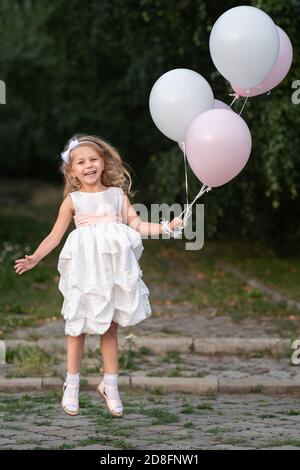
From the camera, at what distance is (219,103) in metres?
6.37

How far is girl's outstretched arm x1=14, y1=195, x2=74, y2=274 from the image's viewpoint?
5.88 meters

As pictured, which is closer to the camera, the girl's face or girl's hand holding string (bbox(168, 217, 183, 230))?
girl's hand holding string (bbox(168, 217, 183, 230))

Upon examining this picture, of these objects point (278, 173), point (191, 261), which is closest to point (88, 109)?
point (191, 261)

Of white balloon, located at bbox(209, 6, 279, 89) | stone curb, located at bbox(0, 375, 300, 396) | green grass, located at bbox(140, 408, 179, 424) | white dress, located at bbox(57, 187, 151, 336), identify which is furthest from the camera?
stone curb, located at bbox(0, 375, 300, 396)

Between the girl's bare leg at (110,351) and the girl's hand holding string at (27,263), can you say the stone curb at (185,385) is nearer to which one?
the girl's bare leg at (110,351)

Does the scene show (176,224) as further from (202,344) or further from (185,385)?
(202,344)

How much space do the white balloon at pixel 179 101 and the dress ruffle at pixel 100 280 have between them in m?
0.76

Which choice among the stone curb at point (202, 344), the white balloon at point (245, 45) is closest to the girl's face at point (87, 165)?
the white balloon at point (245, 45)

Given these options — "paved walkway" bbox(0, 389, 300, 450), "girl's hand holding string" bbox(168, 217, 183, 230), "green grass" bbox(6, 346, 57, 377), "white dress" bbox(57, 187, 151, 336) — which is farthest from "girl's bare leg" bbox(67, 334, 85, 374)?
"green grass" bbox(6, 346, 57, 377)

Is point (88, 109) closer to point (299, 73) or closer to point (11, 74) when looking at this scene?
point (11, 74)

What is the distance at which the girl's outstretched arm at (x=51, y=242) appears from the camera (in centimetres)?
588

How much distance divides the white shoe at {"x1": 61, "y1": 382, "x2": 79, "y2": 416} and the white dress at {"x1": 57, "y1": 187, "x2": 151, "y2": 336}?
1.11ft

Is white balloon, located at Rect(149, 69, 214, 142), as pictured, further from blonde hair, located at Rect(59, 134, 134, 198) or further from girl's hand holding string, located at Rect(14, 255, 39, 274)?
girl's hand holding string, located at Rect(14, 255, 39, 274)

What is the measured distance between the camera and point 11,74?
70.5 ft
